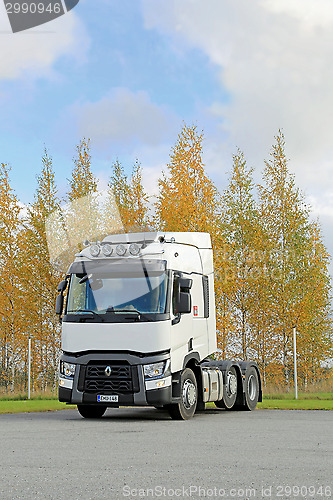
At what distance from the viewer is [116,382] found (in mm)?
15398

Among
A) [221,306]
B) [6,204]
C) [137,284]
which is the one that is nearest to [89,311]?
[137,284]

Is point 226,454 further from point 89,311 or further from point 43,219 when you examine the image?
point 43,219

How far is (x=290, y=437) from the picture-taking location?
1220 centimetres

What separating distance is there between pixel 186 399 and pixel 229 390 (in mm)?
2804

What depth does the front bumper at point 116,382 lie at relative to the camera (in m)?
15.2

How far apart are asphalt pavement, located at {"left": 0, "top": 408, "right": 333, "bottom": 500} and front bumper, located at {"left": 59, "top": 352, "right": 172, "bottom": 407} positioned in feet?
1.74

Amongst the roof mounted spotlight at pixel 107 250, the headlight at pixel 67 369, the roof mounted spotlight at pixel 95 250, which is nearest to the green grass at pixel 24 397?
the headlight at pixel 67 369

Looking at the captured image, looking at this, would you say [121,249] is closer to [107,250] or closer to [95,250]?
[107,250]

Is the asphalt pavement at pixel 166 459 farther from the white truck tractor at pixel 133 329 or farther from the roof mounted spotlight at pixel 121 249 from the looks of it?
the roof mounted spotlight at pixel 121 249

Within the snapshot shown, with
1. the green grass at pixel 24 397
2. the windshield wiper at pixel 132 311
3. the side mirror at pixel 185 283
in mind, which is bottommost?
the green grass at pixel 24 397

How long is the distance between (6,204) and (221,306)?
37.3 ft

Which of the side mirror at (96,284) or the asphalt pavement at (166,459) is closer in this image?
the asphalt pavement at (166,459)

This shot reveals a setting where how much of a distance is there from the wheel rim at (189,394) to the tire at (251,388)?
10.8ft

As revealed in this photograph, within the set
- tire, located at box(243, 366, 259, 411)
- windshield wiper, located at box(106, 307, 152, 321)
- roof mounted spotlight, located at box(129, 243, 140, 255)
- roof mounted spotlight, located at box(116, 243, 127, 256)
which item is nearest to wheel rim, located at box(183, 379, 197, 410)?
windshield wiper, located at box(106, 307, 152, 321)
